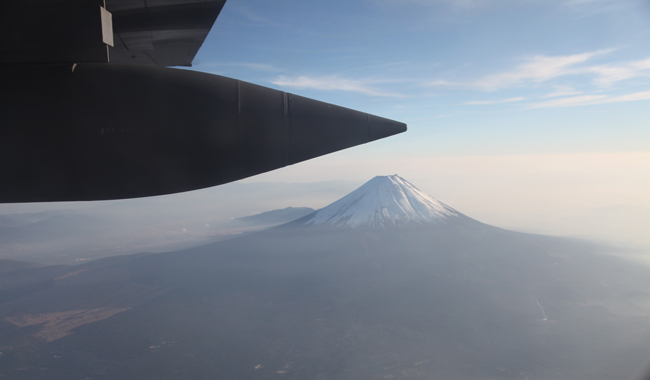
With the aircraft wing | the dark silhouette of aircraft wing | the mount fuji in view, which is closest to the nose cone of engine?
the dark silhouette of aircraft wing

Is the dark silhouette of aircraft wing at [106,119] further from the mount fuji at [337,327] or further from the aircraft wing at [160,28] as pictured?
the mount fuji at [337,327]

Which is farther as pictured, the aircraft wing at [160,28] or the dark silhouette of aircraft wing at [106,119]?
the aircraft wing at [160,28]

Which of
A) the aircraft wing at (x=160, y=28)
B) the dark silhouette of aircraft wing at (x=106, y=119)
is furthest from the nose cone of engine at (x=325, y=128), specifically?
the aircraft wing at (x=160, y=28)

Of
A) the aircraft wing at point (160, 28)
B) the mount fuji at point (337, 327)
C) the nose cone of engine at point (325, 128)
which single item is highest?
the aircraft wing at point (160, 28)

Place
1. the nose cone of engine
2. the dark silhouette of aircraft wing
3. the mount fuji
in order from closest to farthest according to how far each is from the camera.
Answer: the dark silhouette of aircraft wing
the nose cone of engine
the mount fuji

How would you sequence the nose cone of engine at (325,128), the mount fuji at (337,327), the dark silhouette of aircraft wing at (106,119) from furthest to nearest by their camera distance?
the mount fuji at (337,327), the nose cone of engine at (325,128), the dark silhouette of aircraft wing at (106,119)

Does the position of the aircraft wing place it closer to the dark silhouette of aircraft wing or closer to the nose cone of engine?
the dark silhouette of aircraft wing

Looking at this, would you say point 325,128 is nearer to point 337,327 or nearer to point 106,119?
point 106,119

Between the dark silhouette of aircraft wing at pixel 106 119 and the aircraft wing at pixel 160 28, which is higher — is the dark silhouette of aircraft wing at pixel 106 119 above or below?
below

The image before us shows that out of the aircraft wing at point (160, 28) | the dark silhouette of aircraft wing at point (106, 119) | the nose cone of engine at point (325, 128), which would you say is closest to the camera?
the dark silhouette of aircraft wing at point (106, 119)

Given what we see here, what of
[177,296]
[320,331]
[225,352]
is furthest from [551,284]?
[177,296]
